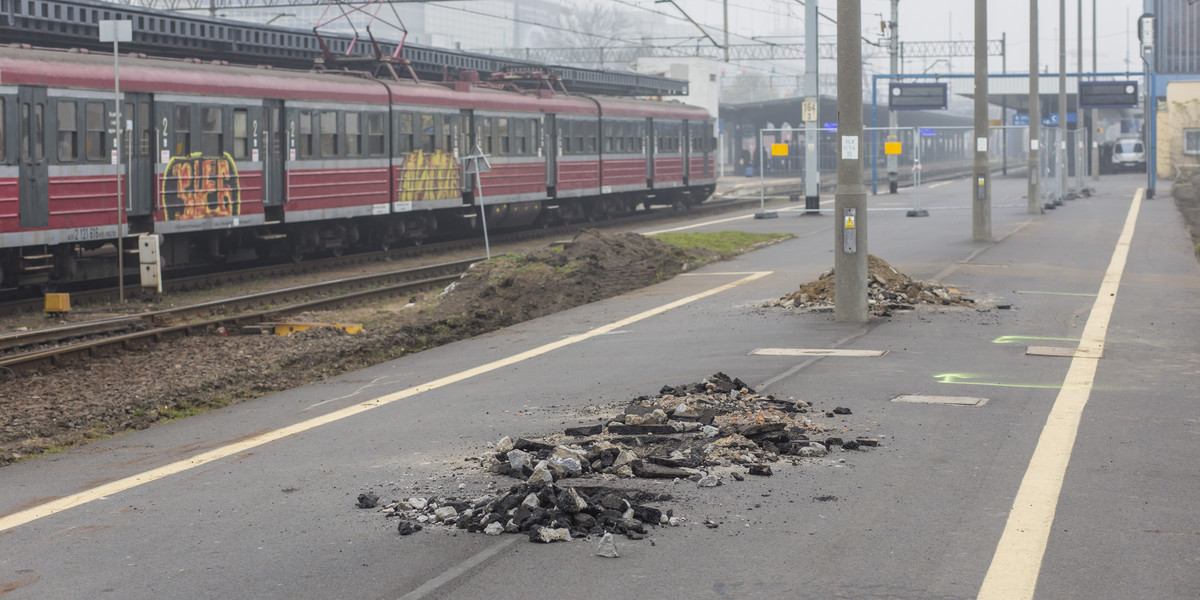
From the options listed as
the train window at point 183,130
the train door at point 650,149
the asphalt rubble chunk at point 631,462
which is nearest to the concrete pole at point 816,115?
the train door at point 650,149

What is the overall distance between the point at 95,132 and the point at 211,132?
265cm

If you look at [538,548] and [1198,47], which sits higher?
[1198,47]

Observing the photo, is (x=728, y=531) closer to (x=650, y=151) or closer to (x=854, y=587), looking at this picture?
(x=854, y=587)

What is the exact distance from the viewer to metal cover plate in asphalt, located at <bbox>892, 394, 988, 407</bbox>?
995 centimetres

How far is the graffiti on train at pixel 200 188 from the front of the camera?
20.8 meters

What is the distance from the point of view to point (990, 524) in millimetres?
6695

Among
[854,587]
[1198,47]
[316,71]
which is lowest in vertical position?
[854,587]

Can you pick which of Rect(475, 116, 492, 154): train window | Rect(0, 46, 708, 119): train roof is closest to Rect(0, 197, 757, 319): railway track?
Rect(475, 116, 492, 154): train window

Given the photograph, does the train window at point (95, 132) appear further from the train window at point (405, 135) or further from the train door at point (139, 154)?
the train window at point (405, 135)

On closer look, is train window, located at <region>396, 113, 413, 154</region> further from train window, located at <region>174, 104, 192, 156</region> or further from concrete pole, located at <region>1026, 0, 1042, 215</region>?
concrete pole, located at <region>1026, 0, 1042, 215</region>

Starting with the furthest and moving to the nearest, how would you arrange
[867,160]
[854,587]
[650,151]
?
1. [867,160]
2. [650,151]
3. [854,587]

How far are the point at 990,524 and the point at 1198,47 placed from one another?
89259mm

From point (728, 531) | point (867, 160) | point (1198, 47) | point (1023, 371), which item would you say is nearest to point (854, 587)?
point (728, 531)

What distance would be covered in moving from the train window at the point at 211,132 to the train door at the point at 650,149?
20.1m
